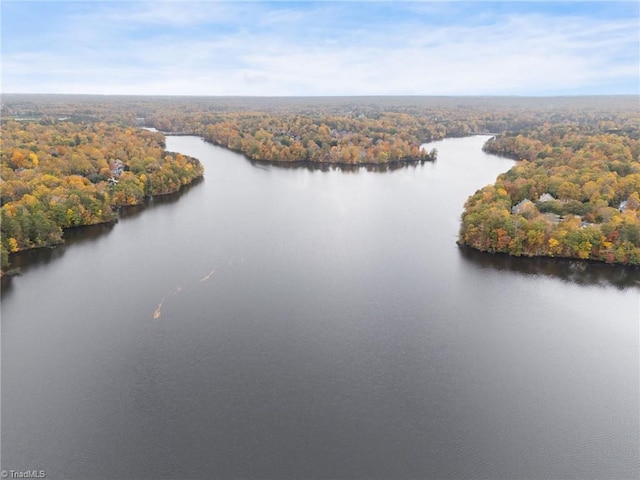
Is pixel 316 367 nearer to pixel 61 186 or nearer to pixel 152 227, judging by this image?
pixel 152 227

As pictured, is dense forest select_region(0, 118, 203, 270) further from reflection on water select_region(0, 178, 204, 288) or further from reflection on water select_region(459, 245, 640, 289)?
reflection on water select_region(459, 245, 640, 289)

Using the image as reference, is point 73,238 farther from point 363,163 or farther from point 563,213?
point 363,163

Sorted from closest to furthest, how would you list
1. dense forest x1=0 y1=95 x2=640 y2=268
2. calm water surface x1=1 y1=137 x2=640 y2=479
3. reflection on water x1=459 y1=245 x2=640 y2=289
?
1. calm water surface x1=1 y1=137 x2=640 y2=479
2. reflection on water x1=459 y1=245 x2=640 y2=289
3. dense forest x1=0 y1=95 x2=640 y2=268

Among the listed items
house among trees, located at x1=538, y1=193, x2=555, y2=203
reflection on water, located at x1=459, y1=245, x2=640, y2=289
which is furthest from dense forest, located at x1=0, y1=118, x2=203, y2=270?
house among trees, located at x1=538, y1=193, x2=555, y2=203

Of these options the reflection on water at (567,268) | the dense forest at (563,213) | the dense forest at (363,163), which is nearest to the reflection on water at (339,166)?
the dense forest at (363,163)

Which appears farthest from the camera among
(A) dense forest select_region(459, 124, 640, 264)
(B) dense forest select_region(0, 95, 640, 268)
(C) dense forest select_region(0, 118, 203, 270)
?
(C) dense forest select_region(0, 118, 203, 270)

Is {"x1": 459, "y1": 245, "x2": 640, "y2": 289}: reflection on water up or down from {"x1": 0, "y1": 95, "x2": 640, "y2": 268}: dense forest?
down

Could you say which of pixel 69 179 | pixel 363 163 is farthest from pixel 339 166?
pixel 69 179
